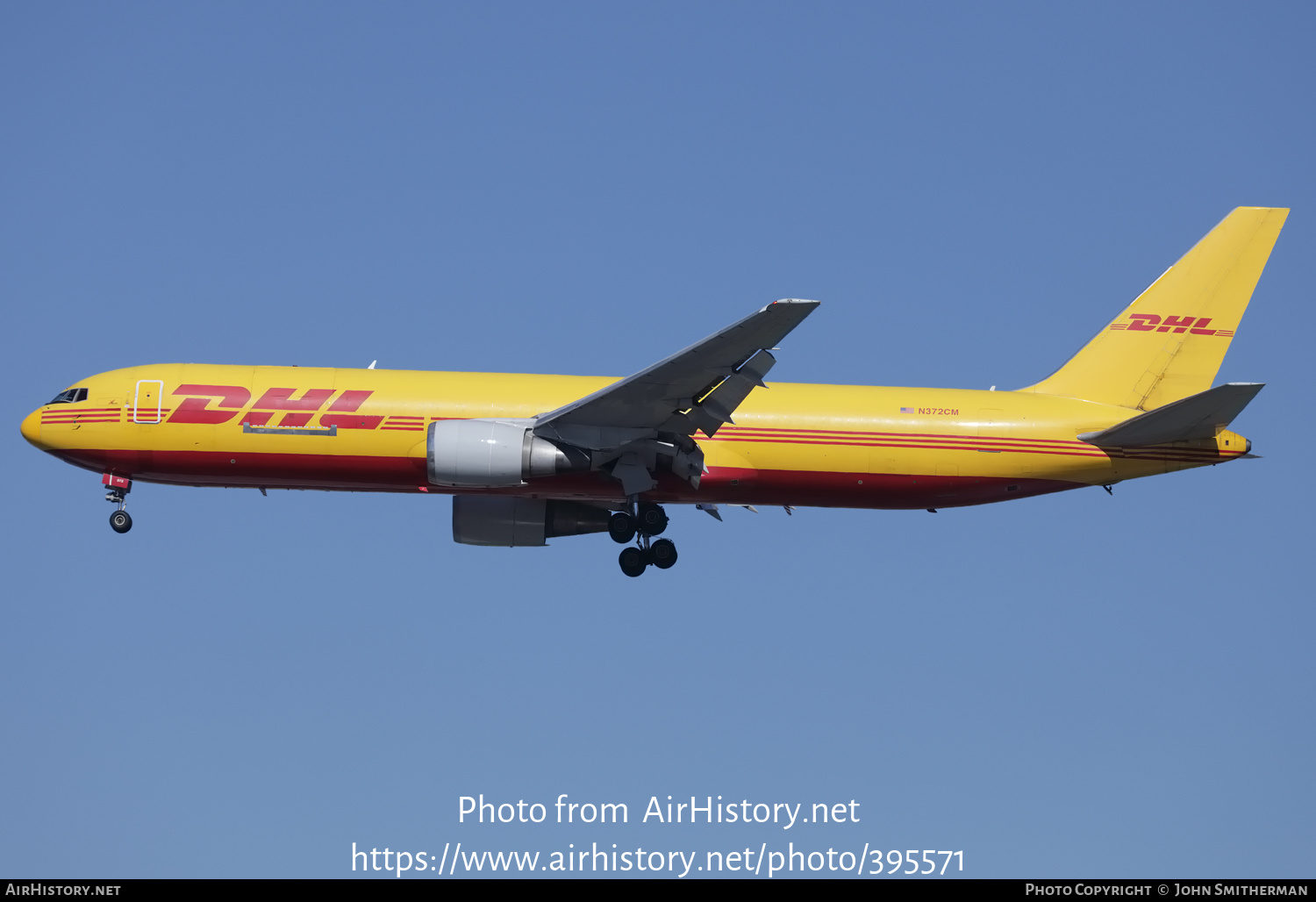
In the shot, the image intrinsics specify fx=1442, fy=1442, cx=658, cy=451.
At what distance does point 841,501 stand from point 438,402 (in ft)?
30.7

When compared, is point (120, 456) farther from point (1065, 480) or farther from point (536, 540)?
point (1065, 480)

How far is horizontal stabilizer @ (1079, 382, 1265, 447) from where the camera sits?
29609 mm

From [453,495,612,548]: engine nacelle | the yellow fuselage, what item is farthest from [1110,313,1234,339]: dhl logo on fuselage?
[453,495,612,548]: engine nacelle

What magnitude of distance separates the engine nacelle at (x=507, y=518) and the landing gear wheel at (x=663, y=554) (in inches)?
94.8

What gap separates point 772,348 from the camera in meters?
28.3

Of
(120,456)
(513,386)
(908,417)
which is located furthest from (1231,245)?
(120,456)

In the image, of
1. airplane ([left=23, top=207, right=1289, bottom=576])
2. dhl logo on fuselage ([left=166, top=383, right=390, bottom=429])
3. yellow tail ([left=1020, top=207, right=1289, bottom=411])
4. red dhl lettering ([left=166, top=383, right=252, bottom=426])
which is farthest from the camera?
yellow tail ([left=1020, top=207, right=1289, bottom=411])

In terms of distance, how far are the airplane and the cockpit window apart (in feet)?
0.15

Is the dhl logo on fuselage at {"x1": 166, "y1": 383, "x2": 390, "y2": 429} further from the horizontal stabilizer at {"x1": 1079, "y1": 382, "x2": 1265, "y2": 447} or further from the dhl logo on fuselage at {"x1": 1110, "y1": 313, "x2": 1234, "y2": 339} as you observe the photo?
the dhl logo on fuselage at {"x1": 1110, "y1": 313, "x2": 1234, "y2": 339}

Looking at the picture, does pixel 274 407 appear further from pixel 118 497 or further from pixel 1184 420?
pixel 1184 420

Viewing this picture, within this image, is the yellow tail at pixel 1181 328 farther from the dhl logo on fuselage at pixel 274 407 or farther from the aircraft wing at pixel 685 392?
the dhl logo on fuselage at pixel 274 407

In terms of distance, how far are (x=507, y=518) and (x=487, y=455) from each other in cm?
424

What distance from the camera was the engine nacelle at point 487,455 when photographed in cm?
3038
